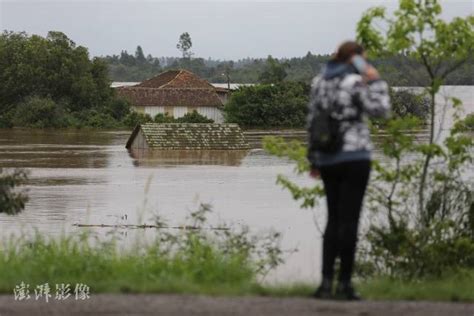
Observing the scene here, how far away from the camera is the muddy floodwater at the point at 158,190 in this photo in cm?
1914

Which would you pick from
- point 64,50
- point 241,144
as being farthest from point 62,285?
point 64,50

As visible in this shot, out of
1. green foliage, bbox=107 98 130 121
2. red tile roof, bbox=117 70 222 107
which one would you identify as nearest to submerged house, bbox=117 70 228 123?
red tile roof, bbox=117 70 222 107

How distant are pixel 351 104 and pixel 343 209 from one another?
0.70 meters

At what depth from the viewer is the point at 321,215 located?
19.0 m

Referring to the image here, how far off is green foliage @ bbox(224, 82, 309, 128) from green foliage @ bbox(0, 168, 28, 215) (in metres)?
70.1

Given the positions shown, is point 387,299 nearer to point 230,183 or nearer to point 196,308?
point 196,308

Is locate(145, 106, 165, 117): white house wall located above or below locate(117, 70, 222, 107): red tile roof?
below

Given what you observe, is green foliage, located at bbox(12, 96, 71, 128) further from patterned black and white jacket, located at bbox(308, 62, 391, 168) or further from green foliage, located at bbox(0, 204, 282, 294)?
patterned black and white jacket, located at bbox(308, 62, 391, 168)

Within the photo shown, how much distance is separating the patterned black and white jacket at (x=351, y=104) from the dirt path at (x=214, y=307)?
967mm

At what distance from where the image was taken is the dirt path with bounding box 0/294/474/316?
6.48 m

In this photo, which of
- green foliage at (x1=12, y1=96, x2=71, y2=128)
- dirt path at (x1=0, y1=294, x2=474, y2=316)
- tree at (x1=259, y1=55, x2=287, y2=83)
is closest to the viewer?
dirt path at (x1=0, y1=294, x2=474, y2=316)

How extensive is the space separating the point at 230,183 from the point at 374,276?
2498 cm

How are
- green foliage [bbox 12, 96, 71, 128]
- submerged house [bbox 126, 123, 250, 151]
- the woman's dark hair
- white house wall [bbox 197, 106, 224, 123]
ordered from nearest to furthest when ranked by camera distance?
the woman's dark hair → submerged house [bbox 126, 123, 250, 151] → green foliage [bbox 12, 96, 71, 128] → white house wall [bbox 197, 106, 224, 123]

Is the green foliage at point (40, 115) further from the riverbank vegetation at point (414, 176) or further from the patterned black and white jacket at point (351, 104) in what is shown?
the patterned black and white jacket at point (351, 104)
